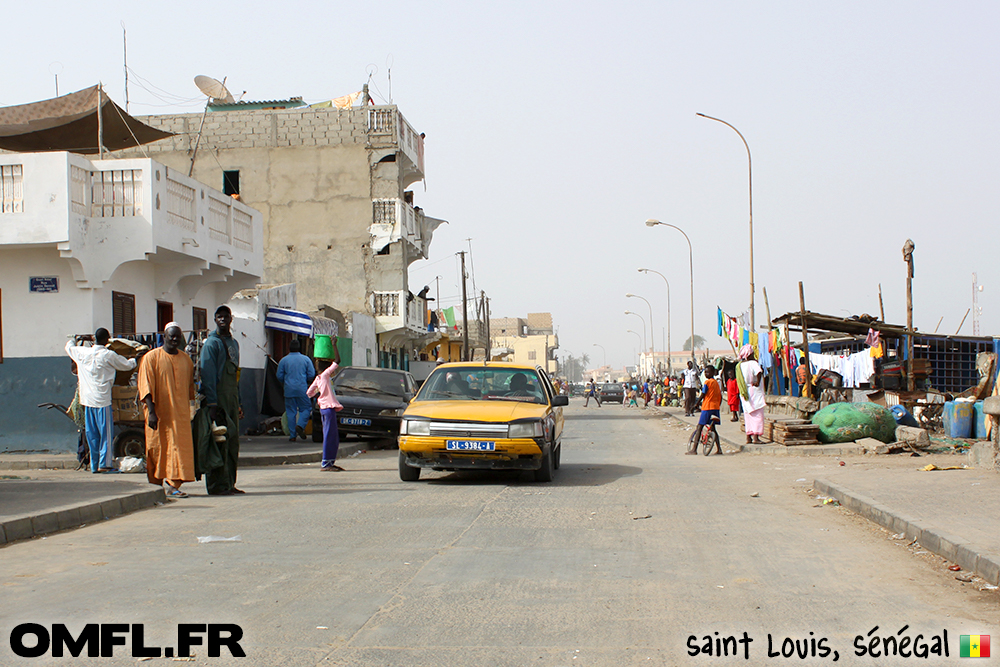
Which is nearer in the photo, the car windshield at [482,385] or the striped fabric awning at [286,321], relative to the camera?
the car windshield at [482,385]

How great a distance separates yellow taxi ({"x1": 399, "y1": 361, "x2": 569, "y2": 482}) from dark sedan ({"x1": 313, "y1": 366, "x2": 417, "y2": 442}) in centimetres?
684

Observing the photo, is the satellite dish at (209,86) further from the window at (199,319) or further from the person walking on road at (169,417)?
the person walking on road at (169,417)

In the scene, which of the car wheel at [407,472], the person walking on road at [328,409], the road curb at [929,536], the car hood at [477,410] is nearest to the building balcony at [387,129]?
the person walking on road at [328,409]

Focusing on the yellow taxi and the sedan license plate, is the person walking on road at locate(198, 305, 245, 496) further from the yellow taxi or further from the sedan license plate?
the sedan license plate

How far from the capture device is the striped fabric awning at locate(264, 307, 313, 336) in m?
24.6

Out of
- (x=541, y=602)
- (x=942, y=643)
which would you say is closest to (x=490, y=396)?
(x=541, y=602)

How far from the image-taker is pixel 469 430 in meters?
11.6

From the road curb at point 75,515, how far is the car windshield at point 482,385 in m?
3.83

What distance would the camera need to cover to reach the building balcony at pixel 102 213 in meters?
15.7

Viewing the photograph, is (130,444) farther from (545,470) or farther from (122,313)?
(545,470)

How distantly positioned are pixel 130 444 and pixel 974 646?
1223 cm

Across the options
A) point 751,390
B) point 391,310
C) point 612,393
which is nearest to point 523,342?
point 612,393

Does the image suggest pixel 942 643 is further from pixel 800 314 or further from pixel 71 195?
pixel 800 314

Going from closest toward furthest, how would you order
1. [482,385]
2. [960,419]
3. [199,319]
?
[482,385], [960,419], [199,319]
